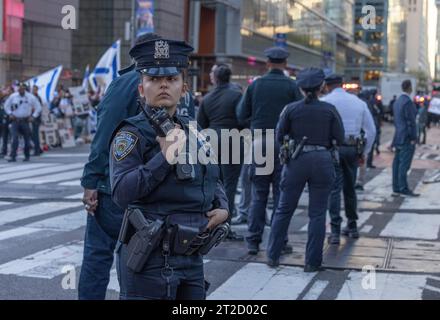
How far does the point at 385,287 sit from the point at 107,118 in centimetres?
297

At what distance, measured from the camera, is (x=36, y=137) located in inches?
766

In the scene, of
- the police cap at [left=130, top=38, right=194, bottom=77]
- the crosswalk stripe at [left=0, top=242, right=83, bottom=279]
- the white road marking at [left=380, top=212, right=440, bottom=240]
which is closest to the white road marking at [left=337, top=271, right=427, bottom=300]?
the white road marking at [left=380, top=212, right=440, bottom=240]

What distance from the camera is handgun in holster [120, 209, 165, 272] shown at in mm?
3189

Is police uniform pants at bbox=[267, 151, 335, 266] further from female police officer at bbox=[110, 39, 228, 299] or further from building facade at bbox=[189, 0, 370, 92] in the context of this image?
building facade at bbox=[189, 0, 370, 92]

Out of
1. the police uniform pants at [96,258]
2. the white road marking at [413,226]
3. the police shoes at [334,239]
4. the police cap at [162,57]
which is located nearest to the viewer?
the police cap at [162,57]

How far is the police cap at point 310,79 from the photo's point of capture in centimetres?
689

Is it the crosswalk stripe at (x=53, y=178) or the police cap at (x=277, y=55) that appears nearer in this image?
the police cap at (x=277, y=55)

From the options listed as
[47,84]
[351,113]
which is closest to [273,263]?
[351,113]

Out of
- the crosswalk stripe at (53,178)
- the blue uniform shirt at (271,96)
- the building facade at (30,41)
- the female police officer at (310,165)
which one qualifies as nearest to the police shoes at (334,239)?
the female police officer at (310,165)

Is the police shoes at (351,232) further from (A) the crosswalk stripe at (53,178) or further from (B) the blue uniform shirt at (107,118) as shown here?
(A) the crosswalk stripe at (53,178)

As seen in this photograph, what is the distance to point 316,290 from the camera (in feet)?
20.0

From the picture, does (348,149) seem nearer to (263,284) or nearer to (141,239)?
(263,284)
